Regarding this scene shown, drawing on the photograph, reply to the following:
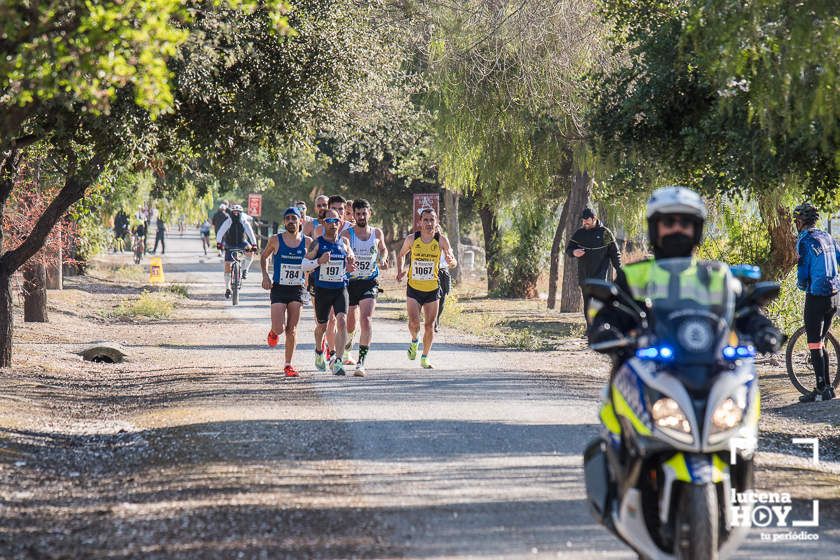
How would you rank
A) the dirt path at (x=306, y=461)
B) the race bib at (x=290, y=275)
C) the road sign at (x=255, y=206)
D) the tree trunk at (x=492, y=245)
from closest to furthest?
the dirt path at (x=306, y=461)
the race bib at (x=290, y=275)
the tree trunk at (x=492, y=245)
the road sign at (x=255, y=206)

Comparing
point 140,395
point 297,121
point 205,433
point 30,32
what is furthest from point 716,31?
point 140,395

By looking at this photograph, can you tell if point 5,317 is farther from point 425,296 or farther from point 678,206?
point 678,206

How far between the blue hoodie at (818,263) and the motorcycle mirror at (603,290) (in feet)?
24.2

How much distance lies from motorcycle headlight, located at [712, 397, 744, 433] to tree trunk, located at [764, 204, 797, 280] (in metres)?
15.3

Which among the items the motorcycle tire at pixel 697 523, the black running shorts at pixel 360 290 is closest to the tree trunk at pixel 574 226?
the black running shorts at pixel 360 290

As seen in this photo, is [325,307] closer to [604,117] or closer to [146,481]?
[604,117]

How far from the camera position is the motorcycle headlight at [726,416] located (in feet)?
17.8

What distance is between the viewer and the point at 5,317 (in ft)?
50.4

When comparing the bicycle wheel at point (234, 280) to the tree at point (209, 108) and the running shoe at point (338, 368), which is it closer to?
the tree at point (209, 108)

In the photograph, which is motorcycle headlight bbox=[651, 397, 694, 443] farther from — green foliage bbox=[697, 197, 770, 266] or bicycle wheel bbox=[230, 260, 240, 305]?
bicycle wheel bbox=[230, 260, 240, 305]

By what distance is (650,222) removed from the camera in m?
6.16

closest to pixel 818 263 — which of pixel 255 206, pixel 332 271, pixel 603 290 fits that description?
pixel 332 271

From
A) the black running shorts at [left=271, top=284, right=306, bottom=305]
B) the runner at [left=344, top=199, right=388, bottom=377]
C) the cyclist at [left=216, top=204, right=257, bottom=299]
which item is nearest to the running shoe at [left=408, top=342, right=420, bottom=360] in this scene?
the runner at [left=344, top=199, right=388, bottom=377]

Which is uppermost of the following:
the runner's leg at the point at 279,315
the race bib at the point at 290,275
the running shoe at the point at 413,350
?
the race bib at the point at 290,275
